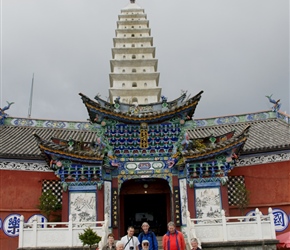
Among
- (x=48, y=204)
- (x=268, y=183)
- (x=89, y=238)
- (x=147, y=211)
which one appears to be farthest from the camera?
(x=147, y=211)

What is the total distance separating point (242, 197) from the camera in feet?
52.1

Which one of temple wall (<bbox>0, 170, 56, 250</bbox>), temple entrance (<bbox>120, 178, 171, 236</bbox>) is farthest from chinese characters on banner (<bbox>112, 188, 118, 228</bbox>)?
temple wall (<bbox>0, 170, 56, 250</bbox>)

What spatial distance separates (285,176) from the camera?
53.1 ft

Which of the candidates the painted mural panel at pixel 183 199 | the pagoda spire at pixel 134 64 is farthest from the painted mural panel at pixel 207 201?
the pagoda spire at pixel 134 64

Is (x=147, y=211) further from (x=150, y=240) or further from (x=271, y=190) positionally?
(x=150, y=240)

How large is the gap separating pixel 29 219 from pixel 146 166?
5956 millimetres

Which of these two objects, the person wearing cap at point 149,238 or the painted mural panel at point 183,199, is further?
the painted mural panel at point 183,199

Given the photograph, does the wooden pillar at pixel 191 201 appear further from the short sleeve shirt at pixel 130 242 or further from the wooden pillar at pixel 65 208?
the short sleeve shirt at pixel 130 242

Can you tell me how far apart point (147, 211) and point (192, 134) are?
16.8 ft

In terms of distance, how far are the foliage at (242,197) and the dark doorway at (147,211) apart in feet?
13.3

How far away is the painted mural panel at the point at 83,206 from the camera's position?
1369 cm

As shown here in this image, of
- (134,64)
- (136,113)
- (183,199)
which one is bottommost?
(183,199)

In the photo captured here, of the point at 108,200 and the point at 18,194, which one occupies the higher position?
the point at 18,194

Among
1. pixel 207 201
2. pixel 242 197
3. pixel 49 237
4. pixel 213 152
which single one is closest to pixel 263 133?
pixel 242 197
